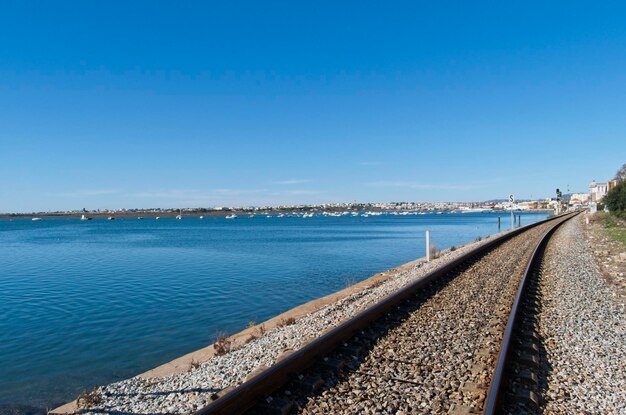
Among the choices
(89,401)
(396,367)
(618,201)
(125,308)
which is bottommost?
(125,308)

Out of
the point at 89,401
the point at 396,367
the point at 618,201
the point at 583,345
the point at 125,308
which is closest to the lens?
the point at 396,367

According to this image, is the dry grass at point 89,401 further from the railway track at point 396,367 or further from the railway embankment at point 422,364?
the railway track at point 396,367

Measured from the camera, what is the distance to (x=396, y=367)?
21.2 feet

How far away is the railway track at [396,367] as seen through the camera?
526cm

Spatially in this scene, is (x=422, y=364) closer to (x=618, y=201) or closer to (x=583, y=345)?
(x=583, y=345)

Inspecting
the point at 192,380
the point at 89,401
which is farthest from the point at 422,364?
the point at 89,401

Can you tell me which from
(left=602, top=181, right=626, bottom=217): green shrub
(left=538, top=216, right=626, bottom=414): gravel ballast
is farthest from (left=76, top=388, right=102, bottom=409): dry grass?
(left=602, top=181, right=626, bottom=217): green shrub

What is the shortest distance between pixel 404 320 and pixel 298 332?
7.23ft

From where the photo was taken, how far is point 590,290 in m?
13.0

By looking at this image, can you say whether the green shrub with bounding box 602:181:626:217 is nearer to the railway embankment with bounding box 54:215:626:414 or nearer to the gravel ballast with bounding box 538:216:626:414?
the gravel ballast with bounding box 538:216:626:414

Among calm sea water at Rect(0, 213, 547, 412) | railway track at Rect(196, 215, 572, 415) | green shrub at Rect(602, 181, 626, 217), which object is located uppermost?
green shrub at Rect(602, 181, 626, 217)

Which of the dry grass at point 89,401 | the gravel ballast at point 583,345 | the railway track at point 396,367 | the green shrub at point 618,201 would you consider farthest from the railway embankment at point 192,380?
the green shrub at point 618,201

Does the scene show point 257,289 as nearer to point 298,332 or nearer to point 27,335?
point 27,335

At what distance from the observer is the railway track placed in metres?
5.26
